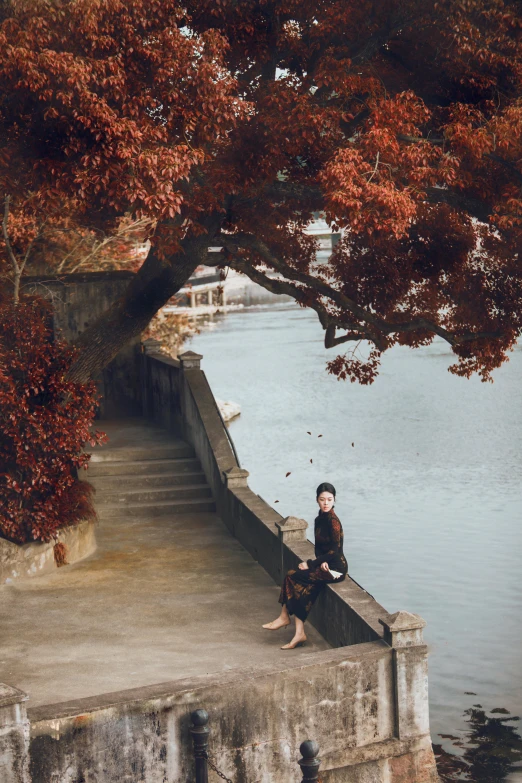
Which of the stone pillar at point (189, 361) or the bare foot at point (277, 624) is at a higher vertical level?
the stone pillar at point (189, 361)

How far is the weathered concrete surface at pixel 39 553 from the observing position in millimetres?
12672

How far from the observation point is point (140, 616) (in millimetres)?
11500

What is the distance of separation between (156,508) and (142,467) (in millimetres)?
924

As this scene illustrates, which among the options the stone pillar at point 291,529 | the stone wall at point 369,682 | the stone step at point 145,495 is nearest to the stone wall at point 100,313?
the stone step at point 145,495

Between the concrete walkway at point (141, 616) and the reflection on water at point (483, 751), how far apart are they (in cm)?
343

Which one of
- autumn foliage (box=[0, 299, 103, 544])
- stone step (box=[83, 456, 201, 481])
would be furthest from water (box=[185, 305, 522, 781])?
autumn foliage (box=[0, 299, 103, 544])

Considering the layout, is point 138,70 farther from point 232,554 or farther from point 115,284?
point 115,284

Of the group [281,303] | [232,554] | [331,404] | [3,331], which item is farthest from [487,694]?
[281,303]

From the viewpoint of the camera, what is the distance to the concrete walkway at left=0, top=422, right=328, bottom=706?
9.85 m

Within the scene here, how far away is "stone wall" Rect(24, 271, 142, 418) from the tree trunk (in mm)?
4747

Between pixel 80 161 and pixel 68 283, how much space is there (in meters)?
8.47

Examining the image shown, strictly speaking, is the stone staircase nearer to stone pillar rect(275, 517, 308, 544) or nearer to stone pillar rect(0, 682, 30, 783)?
stone pillar rect(275, 517, 308, 544)

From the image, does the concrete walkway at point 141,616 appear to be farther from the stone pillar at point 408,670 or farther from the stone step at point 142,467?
the stone pillar at point 408,670

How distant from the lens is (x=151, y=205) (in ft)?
35.8
